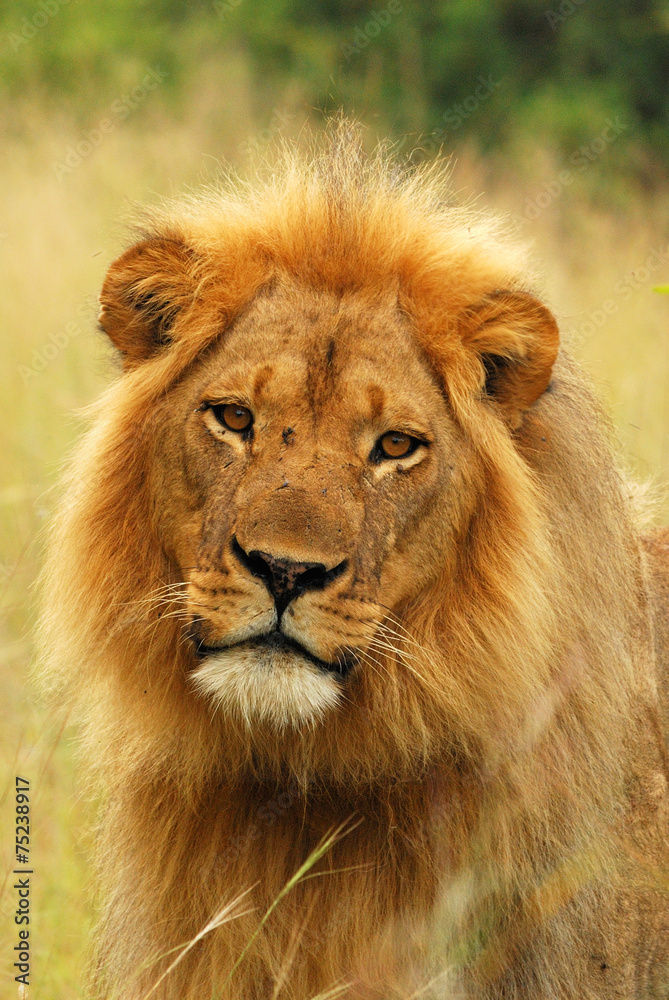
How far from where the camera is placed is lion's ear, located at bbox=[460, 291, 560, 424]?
10.6 feet

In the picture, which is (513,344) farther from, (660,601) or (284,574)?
(660,601)

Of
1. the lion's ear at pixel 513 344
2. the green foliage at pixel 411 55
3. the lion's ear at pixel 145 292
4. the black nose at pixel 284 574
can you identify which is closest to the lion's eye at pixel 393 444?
the lion's ear at pixel 513 344

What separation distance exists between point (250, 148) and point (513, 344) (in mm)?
6207

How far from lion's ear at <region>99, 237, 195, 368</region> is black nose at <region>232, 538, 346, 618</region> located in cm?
87

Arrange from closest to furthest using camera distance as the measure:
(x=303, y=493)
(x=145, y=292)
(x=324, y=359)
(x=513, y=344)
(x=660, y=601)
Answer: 1. (x=303, y=493)
2. (x=324, y=359)
3. (x=513, y=344)
4. (x=145, y=292)
5. (x=660, y=601)

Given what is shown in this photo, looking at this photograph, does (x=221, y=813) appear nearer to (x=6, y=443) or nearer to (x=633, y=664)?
(x=633, y=664)

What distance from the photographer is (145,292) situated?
11.0 ft

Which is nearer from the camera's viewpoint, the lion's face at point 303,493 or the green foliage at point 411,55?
the lion's face at point 303,493

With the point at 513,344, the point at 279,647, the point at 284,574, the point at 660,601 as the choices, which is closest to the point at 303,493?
the point at 284,574

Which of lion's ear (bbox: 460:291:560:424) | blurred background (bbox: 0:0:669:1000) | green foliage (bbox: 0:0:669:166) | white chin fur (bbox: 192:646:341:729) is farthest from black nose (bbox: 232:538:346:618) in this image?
green foliage (bbox: 0:0:669:166)

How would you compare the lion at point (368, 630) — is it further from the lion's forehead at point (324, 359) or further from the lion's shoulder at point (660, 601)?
the lion's shoulder at point (660, 601)

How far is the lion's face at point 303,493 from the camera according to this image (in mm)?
2811

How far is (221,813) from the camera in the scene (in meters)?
3.37

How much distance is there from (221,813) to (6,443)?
5101mm
